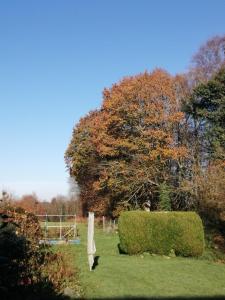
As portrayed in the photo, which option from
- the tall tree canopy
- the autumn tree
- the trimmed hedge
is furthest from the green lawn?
the tall tree canopy

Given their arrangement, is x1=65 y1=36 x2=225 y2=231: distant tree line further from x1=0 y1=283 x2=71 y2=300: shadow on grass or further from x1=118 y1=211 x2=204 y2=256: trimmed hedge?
x1=0 y1=283 x2=71 y2=300: shadow on grass

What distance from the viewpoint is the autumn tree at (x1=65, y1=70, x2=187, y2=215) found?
37.0 metres

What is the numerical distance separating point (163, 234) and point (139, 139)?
17302 mm

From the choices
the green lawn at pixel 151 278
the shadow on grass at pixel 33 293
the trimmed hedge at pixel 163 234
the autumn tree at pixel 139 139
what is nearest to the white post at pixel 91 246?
the green lawn at pixel 151 278

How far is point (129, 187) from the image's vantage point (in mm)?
37281

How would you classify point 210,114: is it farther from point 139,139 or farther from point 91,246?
point 91,246

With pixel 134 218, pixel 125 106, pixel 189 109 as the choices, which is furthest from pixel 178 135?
pixel 134 218

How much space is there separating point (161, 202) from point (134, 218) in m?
16.2

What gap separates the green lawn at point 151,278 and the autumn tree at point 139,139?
18.3 metres

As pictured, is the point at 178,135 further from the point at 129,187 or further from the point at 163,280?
the point at 163,280

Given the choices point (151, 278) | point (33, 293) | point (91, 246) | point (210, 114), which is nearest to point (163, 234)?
point (91, 246)

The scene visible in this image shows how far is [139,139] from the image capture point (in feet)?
121

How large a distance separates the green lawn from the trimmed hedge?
3.18 feet

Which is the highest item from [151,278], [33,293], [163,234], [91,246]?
[163,234]
